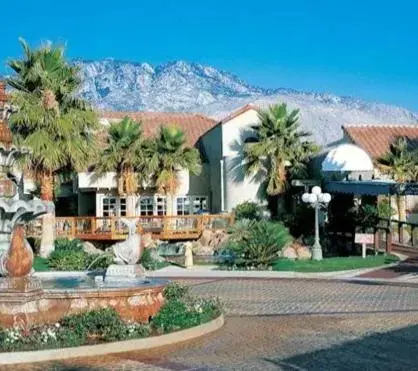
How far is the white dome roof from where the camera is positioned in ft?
125

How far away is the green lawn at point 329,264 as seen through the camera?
90.2ft

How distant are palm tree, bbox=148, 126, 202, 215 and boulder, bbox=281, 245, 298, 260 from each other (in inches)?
386

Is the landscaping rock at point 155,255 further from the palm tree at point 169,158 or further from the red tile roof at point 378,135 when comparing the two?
the red tile roof at point 378,135

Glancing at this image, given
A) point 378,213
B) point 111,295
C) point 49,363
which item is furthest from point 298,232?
point 49,363

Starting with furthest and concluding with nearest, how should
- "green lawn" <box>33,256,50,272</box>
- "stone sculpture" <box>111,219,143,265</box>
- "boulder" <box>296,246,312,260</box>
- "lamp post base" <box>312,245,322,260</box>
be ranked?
"boulder" <box>296,246,312,260</box> → "lamp post base" <box>312,245,322,260</box> → "green lawn" <box>33,256,50,272</box> → "stone sculpture" <box>111,219,143,265</box>

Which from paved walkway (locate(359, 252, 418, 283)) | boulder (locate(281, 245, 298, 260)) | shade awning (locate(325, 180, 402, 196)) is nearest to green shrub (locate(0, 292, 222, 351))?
paved walkway (locate(359, 252, 418, 283))

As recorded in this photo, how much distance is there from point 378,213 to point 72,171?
45.4ft

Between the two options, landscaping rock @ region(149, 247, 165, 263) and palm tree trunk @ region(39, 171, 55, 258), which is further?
palm tree trunk @ region(39, 171, 55, 258)

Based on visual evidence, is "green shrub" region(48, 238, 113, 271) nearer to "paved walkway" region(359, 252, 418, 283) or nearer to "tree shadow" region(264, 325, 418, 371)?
"paved walkway" region(359, 252, 418, 283)

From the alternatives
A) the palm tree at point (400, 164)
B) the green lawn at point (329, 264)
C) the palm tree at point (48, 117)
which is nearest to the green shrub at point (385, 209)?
the palm tree at point (400, 164)

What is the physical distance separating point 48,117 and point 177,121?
19158 millimetres

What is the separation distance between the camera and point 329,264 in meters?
27.9

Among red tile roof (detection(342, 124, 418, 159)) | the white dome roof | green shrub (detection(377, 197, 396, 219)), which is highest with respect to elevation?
red tile roof (detection(342, 124, 418, 159))

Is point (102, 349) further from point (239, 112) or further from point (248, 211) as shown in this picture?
point (239, 112)
